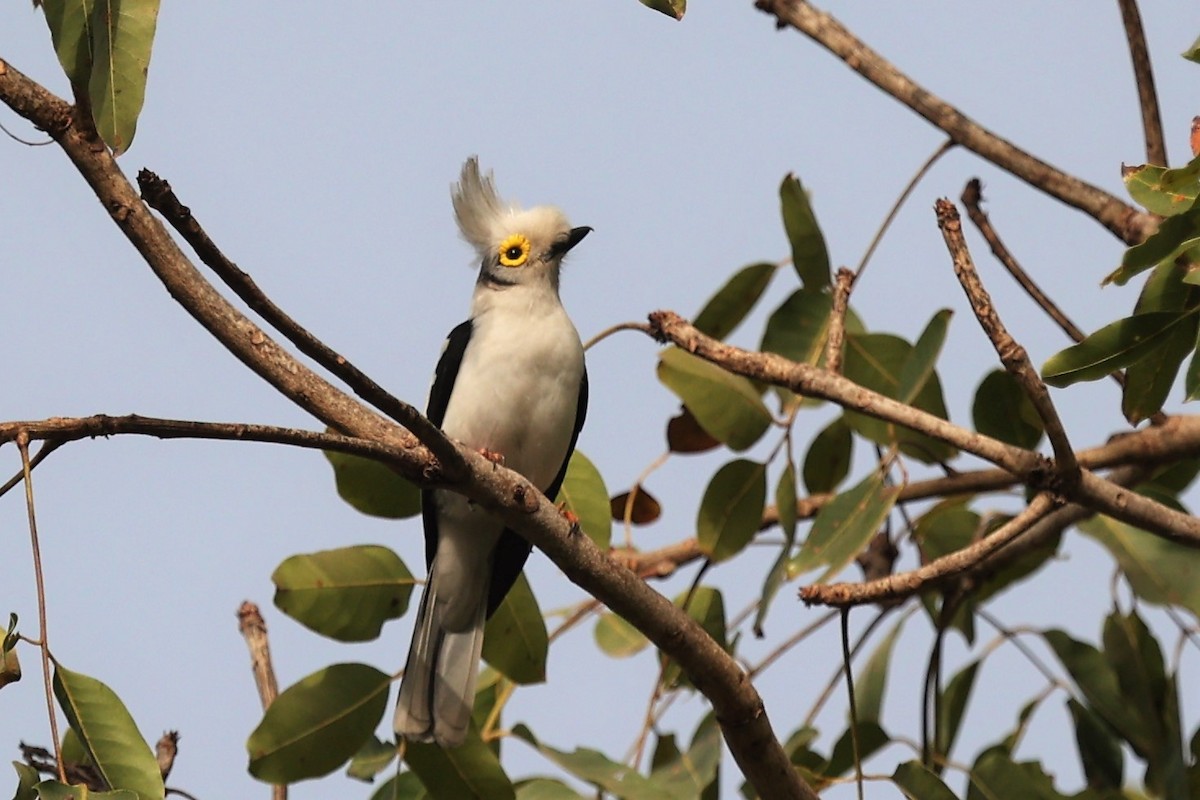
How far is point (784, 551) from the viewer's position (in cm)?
403

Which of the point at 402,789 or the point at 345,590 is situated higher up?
the point at 345,590

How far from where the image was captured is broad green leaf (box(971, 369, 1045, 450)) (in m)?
4.40

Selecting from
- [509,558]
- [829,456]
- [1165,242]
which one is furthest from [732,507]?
[1165,242]

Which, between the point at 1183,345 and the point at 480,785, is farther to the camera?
the point at 480,785

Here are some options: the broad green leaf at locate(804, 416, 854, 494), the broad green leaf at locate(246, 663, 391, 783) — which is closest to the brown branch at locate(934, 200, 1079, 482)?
the broad green leaf at locate(804, 416, 854, 494)

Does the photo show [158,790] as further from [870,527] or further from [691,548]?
[691,548]

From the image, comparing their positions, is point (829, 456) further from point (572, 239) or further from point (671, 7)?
point (671, 7)

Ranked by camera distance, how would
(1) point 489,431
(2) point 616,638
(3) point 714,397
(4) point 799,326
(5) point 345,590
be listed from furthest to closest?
1. (2) point 616,638
2. (1) point 489,431
3. (4) point 799,326
4. (3) point 714,397
5. (5) point 345,590

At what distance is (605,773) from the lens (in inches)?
147

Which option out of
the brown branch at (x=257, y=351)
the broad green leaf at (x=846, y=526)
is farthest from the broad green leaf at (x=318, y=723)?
the broad green leaf at (x=846, y=526)

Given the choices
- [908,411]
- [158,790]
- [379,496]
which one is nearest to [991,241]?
[908,411]

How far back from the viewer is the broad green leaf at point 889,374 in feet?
14.3

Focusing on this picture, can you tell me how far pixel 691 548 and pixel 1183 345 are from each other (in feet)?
6.88

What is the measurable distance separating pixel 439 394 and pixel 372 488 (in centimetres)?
88
